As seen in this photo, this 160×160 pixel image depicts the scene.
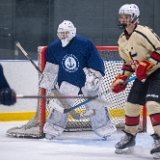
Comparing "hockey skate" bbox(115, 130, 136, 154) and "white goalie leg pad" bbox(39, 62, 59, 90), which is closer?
"hockey skate" bbox(115, 130, 136, 154)

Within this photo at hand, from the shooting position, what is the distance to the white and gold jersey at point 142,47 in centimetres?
437

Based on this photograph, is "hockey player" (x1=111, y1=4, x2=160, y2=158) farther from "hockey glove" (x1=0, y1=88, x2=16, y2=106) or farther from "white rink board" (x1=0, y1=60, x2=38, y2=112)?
"white rink board" (x1=0, y1=60, x2=38, y2=112)

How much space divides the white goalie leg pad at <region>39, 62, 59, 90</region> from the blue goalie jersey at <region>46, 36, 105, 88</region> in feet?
0.11

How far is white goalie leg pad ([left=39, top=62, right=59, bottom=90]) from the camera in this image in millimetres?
5250

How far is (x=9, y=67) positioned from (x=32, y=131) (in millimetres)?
980

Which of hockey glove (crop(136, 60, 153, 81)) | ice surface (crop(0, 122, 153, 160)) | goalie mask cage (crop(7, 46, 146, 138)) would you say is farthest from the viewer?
goalie mask cage (crop(7, 46, 146, 138))

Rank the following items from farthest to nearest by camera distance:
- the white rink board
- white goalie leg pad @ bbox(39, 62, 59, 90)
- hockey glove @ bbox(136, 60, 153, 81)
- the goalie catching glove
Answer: the white rink board < white goalie leg pad @ bbox(39, 62, 59, 90) < the goalie catching glove < hockey glove @ bbox(136, 60, 153, 81)

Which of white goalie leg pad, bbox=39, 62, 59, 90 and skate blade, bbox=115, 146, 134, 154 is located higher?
white goalie leg pad, bbox=39, 62, 59, 90

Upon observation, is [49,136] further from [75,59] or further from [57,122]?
[75,59]

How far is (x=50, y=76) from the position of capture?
526 cm

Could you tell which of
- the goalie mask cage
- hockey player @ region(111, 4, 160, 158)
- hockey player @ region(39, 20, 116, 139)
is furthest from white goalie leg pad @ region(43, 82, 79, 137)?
hockey player @ region(111, 4, 160, 158)

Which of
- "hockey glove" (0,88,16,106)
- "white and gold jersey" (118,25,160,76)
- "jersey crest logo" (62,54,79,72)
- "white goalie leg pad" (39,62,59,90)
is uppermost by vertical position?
"white and gold jersey" (118,25,160,76)

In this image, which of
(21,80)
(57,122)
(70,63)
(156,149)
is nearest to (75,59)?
(70,63)

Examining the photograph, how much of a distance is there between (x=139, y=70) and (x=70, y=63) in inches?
36.8
